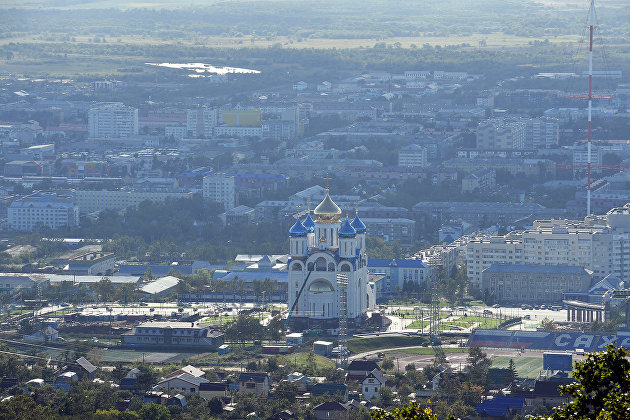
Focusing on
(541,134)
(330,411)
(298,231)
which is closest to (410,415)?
(330,411)

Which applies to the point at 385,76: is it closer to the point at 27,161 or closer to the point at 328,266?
the point at 27,161

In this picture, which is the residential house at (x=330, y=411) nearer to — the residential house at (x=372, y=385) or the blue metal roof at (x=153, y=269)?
the residential house at (x=372, y=385)

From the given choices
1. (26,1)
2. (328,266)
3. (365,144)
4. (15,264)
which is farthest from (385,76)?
(26,1)

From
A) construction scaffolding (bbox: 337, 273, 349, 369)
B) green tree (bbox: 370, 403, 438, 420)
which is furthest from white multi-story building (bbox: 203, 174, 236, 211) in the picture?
green tree (bbox: 370, 403, 438, 420)

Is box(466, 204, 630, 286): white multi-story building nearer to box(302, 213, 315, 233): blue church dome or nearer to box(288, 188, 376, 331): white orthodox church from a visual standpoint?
box(302, 213, 315, 233): blue church dome

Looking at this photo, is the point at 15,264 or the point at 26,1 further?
the point at 26,1

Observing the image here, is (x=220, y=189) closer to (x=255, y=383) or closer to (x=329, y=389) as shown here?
(x=255, y=383)
